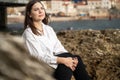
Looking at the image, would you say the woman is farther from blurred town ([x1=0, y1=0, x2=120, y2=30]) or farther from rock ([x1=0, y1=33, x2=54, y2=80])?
blurred town ([x1=0, y1=0, x2=120, y2=30])

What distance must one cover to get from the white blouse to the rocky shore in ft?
4.63

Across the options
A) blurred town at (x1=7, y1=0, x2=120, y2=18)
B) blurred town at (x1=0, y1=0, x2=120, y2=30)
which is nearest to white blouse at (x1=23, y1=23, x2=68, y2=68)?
blurred town at (x1=0, y1=0, x2=120, y2=30)

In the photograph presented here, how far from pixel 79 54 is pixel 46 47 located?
174 cm

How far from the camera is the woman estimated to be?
2.98 meters

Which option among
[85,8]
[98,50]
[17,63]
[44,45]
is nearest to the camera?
[17,63]

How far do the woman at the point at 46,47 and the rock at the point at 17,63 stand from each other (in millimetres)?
2274

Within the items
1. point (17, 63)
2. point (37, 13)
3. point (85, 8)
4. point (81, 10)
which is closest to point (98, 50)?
point (37, 13)

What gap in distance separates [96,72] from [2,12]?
129ft

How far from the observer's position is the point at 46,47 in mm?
3027

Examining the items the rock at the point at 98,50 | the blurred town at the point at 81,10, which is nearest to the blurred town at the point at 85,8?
the blurred town at the point at 81,10

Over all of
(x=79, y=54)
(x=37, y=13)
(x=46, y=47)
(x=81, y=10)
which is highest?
(x=37, y=13)

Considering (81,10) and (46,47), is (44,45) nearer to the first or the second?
(46,47)

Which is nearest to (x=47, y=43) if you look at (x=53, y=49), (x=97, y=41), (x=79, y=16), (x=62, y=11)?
(x=53, y=49)

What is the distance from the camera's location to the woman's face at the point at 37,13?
3.10 meters
